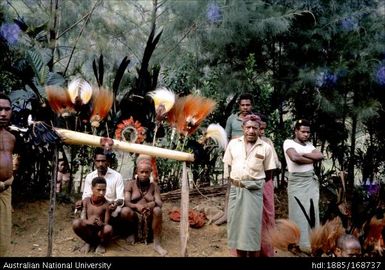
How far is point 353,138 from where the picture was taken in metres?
6.73

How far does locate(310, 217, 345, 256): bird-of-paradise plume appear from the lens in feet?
9.20

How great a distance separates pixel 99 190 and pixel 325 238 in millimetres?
2437

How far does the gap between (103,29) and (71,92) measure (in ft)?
14.1

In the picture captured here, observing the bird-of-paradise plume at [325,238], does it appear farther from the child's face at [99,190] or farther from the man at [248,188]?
the child's face at [99,190]

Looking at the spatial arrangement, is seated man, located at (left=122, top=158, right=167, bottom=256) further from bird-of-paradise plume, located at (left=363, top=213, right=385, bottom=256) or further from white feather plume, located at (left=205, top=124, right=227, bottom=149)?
bird-of-paradise plume, located at (left=363, top=213, right=385, bottom=256)

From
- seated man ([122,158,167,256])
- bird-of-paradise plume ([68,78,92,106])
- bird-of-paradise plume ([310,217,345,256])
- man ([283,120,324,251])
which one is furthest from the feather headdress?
bird-of-paradise plume ([310,217,345,256])

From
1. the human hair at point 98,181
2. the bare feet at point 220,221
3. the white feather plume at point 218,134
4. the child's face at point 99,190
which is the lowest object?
the bare feet at point 220,221

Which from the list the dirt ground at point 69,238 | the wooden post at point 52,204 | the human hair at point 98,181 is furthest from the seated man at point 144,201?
the wooden post at point 52,204

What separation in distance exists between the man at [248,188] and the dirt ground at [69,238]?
3.09 feet

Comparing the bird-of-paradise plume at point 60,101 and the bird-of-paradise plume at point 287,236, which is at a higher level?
the bird-of-paradise plume at point 60,101

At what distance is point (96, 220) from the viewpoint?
14.9ft

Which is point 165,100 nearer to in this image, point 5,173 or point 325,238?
point 5,173

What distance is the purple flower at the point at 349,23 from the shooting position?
630cm

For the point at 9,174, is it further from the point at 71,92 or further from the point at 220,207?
the point at 220,207
